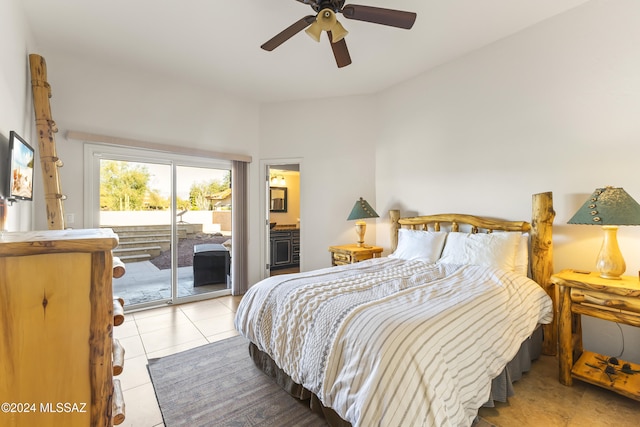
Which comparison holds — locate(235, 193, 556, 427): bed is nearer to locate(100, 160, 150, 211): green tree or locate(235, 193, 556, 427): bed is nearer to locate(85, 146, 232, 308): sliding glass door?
locate(85, 146, 232, 308): sliding glass door

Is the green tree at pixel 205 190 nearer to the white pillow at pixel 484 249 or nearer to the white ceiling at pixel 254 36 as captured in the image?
the white ceiling at pixel 254 36

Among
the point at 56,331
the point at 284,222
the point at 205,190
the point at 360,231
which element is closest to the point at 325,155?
the point at 360,231

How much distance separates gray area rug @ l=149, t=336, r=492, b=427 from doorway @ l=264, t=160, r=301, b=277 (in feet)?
9.59

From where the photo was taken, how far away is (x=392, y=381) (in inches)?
49.5

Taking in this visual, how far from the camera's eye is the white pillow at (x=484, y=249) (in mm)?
2566

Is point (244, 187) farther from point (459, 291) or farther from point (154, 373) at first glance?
point (459, 291)

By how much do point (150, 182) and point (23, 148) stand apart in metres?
1.83

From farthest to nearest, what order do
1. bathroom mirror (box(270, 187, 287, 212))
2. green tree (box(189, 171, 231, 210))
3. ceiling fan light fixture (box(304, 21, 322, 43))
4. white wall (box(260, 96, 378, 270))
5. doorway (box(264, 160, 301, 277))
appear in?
bathroom mirror (box(270, 187, 287, 212)) < doorway (box(264, 160, 301, 277)) < white wall (box(260, 96, 378, 270)) < green tree (box(189, 171, 231, 210)) < ceiling fan light fixture (box(304, 21, 322, 43))

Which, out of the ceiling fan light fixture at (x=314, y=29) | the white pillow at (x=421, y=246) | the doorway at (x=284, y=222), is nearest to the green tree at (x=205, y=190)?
the doorway at (x=284, y=222)

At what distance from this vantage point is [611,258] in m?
2.07

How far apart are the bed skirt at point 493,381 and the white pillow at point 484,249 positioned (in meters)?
0.67

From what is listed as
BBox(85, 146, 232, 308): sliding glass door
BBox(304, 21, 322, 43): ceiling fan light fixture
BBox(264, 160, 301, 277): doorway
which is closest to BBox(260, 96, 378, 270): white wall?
BBox(264, 160, 301, 277): doorway

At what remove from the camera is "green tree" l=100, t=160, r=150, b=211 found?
3490mm

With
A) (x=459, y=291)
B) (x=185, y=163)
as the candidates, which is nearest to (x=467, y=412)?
(x=459, y=291)
